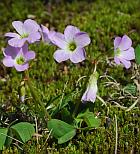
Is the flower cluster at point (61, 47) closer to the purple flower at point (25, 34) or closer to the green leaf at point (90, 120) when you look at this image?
the purple flower at point (25, 34)

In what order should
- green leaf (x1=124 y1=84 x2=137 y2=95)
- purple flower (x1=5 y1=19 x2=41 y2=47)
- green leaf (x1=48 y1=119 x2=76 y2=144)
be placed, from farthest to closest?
green leaf (x1=124 y1=84 x2=137 y2=95) → green leaf (x1=48 y1=119 x2=76 y2=144) → purple flower (x1=5 y1=19 x2=41 y2=47)

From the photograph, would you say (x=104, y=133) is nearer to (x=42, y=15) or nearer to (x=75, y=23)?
(x=75, y=23)

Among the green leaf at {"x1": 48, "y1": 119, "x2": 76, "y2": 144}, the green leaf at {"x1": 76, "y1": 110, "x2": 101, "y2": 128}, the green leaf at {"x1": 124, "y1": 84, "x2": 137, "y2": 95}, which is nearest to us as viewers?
the green leaf at {"x1": 48, "y1": 119, "x2": 76, "y2": 144}

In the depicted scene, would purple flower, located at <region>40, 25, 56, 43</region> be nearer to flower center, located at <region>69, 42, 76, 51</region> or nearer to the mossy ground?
flower center, located at <region>69, 42, 76, 51</region>

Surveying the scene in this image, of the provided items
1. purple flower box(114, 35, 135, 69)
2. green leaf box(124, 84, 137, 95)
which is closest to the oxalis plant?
purple flower box(114, 35, 135, 69)

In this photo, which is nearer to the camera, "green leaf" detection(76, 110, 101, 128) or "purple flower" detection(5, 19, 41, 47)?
"purple flower" detection(5, 19, 41, 47)

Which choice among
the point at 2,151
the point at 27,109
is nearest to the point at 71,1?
the point at 27,109

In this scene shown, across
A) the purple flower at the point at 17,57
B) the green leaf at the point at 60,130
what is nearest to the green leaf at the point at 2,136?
the green leaf at the point at 60,130

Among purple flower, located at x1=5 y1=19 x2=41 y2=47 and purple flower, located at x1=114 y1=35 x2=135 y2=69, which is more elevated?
purple flower, located at x1=5 y1=19 x2=41 y2=47
